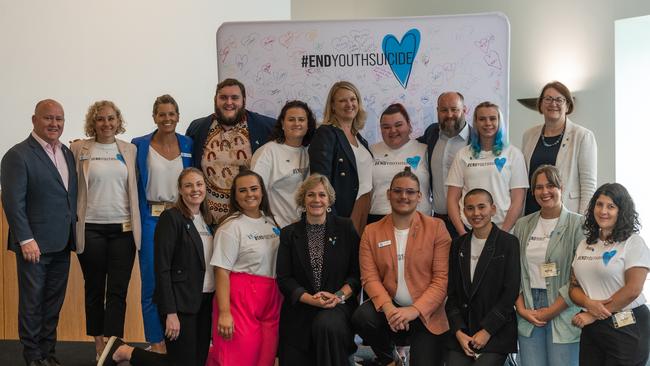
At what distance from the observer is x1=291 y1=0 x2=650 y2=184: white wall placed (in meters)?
6.18

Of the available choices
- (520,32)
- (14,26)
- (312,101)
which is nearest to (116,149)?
(312,101)

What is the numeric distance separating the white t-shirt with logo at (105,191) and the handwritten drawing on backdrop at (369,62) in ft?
3.79

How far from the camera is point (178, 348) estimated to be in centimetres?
326

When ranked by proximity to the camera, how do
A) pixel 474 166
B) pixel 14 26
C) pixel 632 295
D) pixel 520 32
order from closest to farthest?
pixel 632 295 < pixel 474 166 < pixel 14 26 < pixel 520 32

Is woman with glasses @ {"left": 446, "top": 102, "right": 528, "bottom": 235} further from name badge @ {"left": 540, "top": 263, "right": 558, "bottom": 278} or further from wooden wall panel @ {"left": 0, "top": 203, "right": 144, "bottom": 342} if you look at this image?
wooden wall panel @ {"left": 0, "top": 203, "right": 144, "bottom": 342}

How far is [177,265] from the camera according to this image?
3283 mm

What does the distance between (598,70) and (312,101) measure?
328cm

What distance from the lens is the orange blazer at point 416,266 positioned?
323 centimetres

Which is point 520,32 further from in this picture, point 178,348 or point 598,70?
point 178,348

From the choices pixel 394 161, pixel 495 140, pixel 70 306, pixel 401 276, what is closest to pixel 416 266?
pixel 401 276

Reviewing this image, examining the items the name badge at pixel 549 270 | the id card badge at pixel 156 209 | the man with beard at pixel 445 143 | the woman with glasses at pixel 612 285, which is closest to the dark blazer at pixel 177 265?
the id card badge at pixel 156 209

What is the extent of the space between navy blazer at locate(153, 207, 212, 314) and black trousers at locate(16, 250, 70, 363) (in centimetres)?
80

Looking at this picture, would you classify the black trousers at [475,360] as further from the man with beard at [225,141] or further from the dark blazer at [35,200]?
the dark blazer at [35,200]

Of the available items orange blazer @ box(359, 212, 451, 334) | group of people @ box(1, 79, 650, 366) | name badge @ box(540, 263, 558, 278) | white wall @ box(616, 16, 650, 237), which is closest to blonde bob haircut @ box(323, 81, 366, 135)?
group of people @ box(1, 79, 650, 366)
